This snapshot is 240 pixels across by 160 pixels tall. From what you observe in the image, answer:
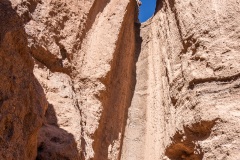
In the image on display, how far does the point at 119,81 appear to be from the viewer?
429 centimetres

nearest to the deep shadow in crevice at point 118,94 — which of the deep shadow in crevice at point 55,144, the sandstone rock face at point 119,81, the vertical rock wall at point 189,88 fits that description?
the sandstone rock face at point 119,81

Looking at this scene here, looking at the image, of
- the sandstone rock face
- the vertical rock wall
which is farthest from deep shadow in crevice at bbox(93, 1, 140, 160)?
the vertical rock wall

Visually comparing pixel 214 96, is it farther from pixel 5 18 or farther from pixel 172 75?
pixel 5 18

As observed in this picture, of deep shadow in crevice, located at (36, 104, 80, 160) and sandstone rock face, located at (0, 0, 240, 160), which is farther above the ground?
sandstone rock face, located at (0, 0, 240, 160)

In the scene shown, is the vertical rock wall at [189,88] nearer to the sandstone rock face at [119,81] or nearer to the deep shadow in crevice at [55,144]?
the sandstone rock face at [119,81]

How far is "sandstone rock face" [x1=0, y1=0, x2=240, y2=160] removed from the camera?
212 cm

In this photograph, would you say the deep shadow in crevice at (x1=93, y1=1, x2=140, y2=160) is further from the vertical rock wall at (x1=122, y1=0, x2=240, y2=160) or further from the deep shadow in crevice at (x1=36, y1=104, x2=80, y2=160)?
the deep shadow in crevice at (x1=36, y1=104, x2=80, y2=160)

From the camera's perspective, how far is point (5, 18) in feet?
6.23

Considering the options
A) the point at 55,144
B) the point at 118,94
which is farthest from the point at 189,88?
the point at 55,144

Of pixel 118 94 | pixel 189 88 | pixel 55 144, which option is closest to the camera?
pixel 55 144

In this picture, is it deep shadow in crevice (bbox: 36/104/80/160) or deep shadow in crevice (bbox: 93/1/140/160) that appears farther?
deep shadow in crevice (bbox: 93/1/140/160)

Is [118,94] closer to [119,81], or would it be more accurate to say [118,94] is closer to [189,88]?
[119,81]

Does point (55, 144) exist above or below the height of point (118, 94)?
below

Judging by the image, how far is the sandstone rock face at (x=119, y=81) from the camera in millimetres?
2123
